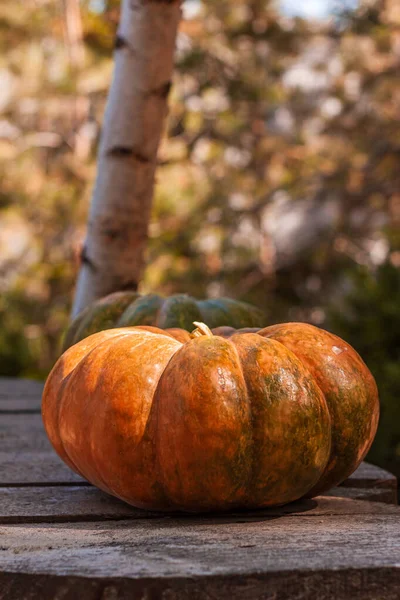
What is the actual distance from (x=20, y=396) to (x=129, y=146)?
108cm

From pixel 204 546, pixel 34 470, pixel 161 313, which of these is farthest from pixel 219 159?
pixel 204 546

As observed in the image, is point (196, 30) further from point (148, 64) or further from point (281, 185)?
point (148, 64)

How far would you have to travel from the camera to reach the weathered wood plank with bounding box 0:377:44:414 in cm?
244

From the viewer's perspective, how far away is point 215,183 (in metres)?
8.61

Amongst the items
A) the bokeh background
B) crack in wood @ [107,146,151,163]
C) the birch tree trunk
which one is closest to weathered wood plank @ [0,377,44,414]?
the birch tree trunk

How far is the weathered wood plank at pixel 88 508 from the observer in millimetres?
1062

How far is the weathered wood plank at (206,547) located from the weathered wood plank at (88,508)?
0.03m

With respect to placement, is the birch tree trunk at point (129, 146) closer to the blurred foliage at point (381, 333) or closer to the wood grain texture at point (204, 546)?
the blurred foliage at point (381, 333)

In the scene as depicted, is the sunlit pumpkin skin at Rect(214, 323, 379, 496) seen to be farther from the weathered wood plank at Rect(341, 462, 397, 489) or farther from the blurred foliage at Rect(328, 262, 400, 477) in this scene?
the blurred foliage at Rect(328, 262, 400, 477)

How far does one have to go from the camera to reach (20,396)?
281 centimetres

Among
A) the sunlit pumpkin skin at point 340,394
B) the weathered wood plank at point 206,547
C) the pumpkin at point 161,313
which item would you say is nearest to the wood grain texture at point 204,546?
the weathered wood plank at point 206,547

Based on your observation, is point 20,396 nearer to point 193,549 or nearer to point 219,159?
point 193,549

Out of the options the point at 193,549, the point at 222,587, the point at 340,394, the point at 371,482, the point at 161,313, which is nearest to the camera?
the point at 222,587

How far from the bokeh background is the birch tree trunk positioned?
4.28 metres
